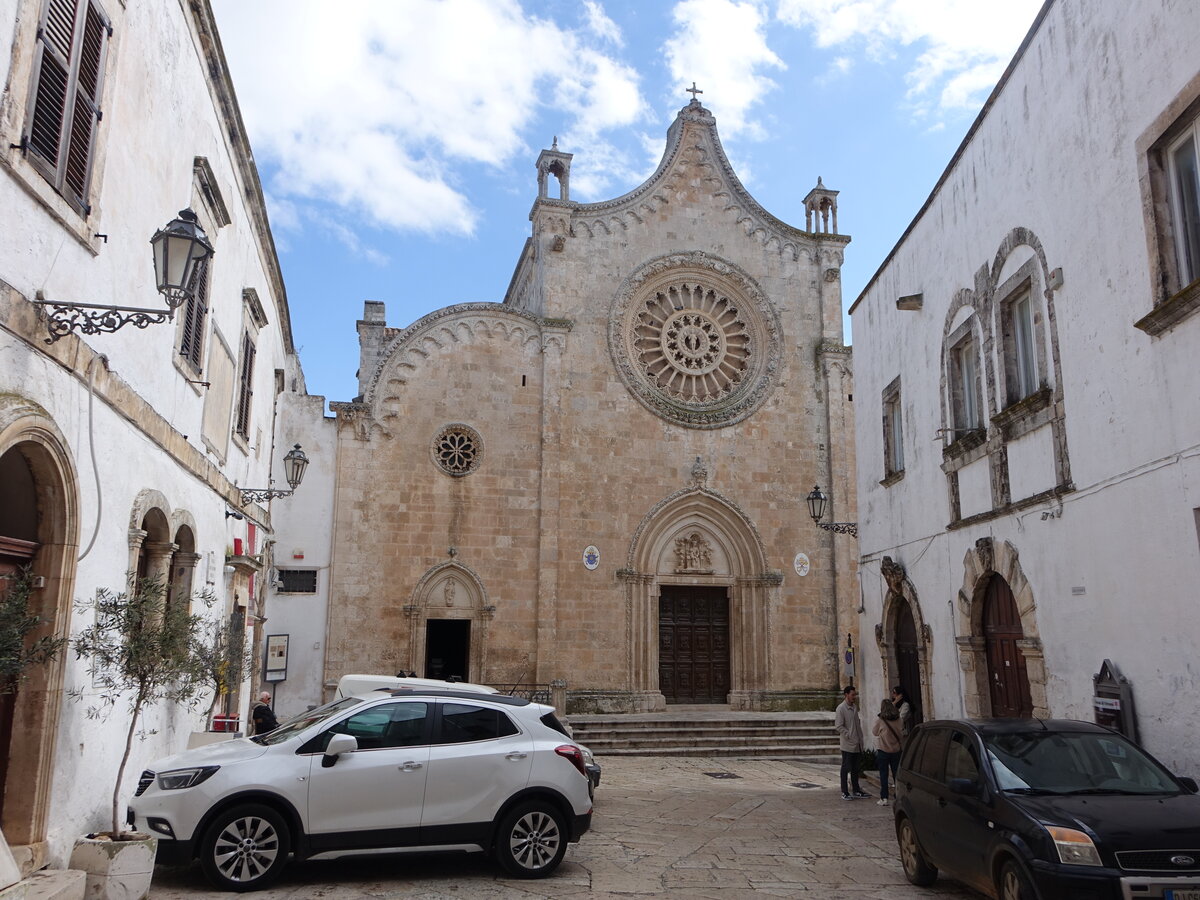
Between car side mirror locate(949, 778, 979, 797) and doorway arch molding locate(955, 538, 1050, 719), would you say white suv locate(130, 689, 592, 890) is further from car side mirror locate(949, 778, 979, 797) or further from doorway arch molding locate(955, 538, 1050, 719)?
doorway arch molding locate(955, 538, 1050, 719)

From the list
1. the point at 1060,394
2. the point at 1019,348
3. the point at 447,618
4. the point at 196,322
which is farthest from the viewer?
the point at 447,618

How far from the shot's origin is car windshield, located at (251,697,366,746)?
7.77m

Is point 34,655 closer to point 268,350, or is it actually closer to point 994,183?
point 994,183

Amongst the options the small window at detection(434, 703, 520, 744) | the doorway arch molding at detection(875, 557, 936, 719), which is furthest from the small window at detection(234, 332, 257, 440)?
the doorway arch molding at detection(875, 557, 936, 719)

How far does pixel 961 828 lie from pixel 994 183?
737cm

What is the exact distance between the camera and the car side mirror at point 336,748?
7320mm

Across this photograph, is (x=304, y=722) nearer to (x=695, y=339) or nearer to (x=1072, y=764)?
(x=1072, y=764)

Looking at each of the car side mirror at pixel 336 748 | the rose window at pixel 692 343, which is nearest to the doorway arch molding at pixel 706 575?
the rose window at pixel 692 343

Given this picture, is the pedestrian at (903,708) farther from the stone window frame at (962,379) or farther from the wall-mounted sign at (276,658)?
the wall-mounted sign at (276,658)

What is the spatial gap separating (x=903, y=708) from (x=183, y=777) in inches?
367

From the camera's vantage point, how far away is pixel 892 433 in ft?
47.1

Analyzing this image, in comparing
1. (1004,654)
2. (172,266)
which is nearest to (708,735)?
(1004,654)

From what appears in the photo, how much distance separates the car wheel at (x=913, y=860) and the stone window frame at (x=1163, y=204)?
4.66 m

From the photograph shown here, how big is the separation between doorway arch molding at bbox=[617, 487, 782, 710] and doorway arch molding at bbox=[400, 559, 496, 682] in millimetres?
3256
